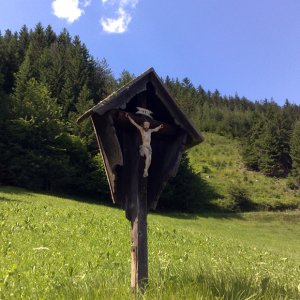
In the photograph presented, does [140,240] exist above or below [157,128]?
below

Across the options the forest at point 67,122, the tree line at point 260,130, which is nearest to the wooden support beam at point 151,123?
the forest at point 67,122

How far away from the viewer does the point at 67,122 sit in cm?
5803

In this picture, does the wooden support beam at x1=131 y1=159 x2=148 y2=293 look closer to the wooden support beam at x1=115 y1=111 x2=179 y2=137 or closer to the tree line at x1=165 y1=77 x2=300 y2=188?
the wooden support beam at x1=115 y1=111 x2=179 y2=137

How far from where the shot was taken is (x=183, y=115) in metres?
6.16

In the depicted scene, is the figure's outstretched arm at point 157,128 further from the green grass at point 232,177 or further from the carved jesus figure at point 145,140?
the green grass at point 232,177

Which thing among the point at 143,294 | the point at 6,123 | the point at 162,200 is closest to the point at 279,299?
the point at 143,294

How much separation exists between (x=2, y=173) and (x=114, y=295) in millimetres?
44516

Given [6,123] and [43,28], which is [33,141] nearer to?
[6,123]

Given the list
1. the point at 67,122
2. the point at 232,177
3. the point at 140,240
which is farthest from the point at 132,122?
the point at 232,177

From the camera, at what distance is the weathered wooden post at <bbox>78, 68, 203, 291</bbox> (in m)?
5.50

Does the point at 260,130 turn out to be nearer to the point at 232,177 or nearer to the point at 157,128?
the point at 232,177

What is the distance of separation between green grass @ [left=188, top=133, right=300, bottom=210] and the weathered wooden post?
142 feet

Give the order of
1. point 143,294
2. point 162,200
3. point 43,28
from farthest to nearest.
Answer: point 43,28 < point 162,200 < point 143,294

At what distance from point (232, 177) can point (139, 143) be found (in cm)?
6837
